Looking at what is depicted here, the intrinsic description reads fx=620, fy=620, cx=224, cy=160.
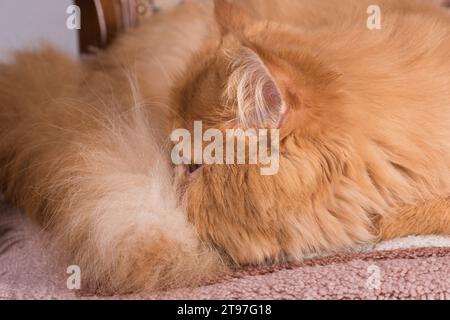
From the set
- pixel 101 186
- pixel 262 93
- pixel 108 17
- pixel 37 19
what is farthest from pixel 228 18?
pixel 37 19

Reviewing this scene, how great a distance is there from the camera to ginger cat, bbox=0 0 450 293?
1.32m

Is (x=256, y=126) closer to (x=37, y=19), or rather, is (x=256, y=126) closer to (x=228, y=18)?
(x=228, y=18)

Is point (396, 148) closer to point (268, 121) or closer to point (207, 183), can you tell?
point (268, 121)

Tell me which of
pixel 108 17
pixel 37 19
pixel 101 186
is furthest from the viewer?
pixel 37 19

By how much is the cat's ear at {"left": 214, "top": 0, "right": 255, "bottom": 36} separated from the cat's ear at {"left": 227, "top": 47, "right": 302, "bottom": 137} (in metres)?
0.25

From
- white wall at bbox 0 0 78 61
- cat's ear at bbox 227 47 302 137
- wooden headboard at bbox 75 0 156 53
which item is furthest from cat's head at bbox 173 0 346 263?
white wall at bbox 0 0 78 61

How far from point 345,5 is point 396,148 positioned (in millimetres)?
654

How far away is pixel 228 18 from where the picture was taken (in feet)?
4.98

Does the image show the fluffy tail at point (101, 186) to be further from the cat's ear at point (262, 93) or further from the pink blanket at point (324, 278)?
the cat's ear at point (262, 93)

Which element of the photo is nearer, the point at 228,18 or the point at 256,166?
the point at 256,166

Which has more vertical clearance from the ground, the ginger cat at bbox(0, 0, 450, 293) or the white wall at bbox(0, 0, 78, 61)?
the white wall at bbox(0, 0, 78, 61)

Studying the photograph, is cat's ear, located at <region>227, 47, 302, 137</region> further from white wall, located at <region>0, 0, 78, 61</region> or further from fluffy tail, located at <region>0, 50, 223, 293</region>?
white wall, located at <region>0, 0, 78, 61</region>

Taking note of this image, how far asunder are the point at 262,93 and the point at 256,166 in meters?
0.16

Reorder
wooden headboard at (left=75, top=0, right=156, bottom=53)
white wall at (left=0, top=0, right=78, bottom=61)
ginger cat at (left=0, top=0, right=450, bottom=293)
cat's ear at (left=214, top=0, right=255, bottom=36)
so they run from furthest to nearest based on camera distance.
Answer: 1. white wall at (left=0, top=0, right=78, bottom=61)
2. wooden headboard at (left=75, top=0, right=156, bottom=53)
3. cat's ear at (left=214, top=0, right=255, bottom=36)
4. ginger cat at (left=0, top=0, right=450, bottom=293)
